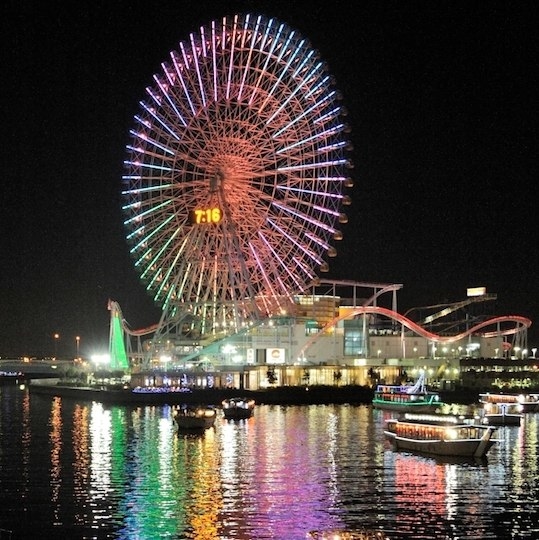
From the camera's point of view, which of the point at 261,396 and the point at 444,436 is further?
the point at 261,396

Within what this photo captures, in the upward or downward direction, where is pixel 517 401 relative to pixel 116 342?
downward

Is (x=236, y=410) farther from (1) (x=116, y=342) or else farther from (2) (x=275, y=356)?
(1) (x=116, y=342)

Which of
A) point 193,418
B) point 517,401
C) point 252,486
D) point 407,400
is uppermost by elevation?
point 193,418

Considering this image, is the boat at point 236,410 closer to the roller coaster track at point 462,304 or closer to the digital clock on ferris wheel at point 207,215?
the digital clock on ferris wheel at point 207,215

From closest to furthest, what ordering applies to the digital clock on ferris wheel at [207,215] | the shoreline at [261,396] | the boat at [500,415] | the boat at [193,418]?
the boat at [193,418], the boat at [500,415], the digital clock on ferris wheel at [207,215], the shoreline at [261,396]

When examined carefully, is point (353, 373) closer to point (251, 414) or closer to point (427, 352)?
point (427, 352)

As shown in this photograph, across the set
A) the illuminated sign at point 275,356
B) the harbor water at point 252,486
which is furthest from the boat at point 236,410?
the illuminated sign at point 275,356

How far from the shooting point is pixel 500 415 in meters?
78.6

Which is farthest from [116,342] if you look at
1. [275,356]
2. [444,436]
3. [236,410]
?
[444,436]

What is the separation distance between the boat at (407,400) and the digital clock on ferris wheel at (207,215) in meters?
24.5

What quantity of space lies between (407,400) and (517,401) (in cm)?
1014

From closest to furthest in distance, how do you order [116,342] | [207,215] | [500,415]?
[500,415] → [207,215] → [116,342]

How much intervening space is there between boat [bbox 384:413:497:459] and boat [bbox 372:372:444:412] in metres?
31.0

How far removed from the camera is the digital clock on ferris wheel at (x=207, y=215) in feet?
278
